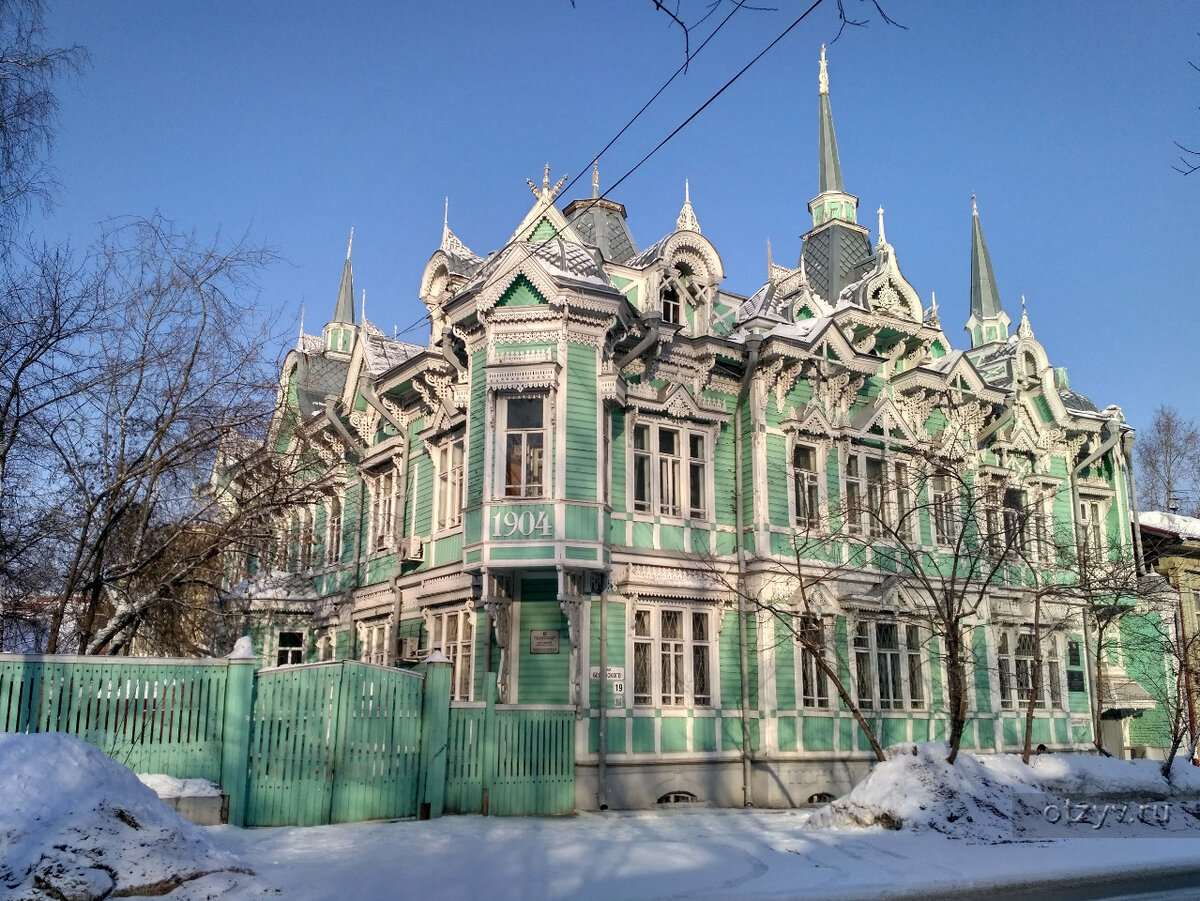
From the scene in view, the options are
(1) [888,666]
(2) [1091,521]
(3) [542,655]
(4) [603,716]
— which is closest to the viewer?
(4) [603,716]

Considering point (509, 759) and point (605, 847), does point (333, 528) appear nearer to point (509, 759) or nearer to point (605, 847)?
point (509, 759)

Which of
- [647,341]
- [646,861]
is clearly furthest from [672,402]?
[646,861]

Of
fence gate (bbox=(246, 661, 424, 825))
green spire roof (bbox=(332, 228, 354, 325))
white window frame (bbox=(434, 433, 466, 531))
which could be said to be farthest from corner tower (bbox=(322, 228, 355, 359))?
fence gate (bbox=(246, 661, 424, 825))

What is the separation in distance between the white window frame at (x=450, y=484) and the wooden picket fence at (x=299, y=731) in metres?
6.09

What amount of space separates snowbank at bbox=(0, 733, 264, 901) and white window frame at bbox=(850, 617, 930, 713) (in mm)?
15531

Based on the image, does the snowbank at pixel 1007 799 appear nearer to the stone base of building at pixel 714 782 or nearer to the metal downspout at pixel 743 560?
the stone base of building at pixel 714 782

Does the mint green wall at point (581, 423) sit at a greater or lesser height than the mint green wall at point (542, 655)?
greater

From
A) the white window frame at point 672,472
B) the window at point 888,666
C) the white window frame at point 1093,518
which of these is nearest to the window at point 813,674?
the window at point 888,666

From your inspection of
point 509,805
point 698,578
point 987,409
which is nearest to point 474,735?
point 509,805

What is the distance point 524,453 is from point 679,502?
3686mm

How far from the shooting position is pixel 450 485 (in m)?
21.4

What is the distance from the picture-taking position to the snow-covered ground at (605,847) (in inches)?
347

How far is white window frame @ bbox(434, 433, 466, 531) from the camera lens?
833 inches

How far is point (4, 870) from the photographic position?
8141mm
